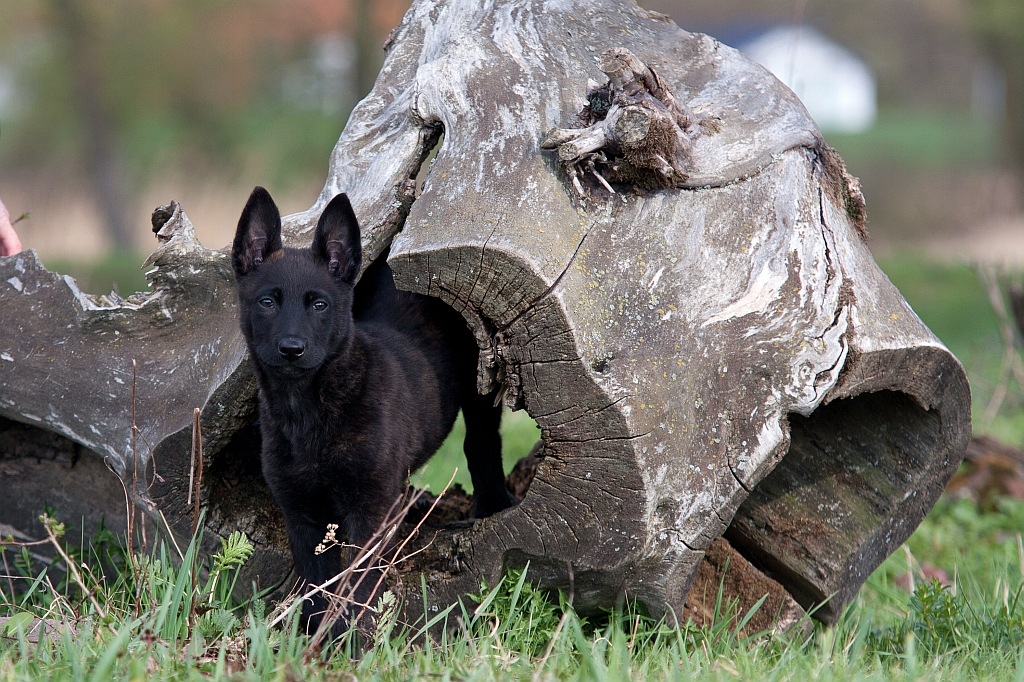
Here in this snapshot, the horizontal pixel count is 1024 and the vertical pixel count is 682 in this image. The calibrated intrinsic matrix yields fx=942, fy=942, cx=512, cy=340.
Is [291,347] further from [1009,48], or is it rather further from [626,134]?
[1009,48]

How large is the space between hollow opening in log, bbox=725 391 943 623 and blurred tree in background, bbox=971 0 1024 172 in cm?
1636

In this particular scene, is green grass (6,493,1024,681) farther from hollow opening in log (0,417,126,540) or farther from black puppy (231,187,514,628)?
black puppy (231,187,514,628)

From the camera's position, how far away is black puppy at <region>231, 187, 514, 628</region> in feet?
11.3

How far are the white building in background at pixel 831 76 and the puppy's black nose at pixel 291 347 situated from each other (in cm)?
3709

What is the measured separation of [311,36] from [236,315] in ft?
66.8

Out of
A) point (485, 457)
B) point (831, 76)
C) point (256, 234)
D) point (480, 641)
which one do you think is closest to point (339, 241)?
point (256, 234)

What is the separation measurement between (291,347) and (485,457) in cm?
143

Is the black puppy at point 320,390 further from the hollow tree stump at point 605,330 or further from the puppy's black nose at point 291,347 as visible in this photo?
the hollow tree stump at point 605,330

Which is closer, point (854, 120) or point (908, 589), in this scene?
point (908, 589)

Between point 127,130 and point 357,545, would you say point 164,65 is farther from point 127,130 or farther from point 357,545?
point 357,545

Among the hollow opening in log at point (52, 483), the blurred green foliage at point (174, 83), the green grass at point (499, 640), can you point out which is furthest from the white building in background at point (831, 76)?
the hollow opening in log at point (52, 483)

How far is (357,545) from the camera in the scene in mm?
3443

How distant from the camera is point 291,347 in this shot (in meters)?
3.28

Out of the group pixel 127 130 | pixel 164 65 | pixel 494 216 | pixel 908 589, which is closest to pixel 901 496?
pixel 908 589
